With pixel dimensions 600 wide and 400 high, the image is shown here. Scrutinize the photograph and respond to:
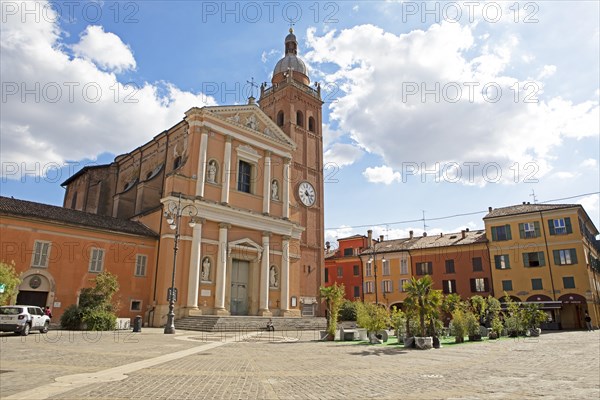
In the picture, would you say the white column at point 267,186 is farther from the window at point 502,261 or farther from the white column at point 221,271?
the window at point 502,261

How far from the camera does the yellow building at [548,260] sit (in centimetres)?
3459

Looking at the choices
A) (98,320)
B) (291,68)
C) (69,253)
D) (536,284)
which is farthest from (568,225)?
(69,253)

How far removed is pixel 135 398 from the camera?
561 centimetres

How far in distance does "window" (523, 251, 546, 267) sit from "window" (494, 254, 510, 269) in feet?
4.67

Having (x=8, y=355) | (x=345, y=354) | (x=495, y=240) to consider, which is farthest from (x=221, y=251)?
(x=495, y=240)

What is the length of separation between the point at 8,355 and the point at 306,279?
26848mm

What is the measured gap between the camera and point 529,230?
124ft

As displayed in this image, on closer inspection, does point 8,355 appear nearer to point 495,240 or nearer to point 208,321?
point 208,321

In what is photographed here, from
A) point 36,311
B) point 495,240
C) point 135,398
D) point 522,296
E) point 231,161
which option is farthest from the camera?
point 495,240

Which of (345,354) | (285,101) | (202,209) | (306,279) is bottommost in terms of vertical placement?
(345,354)

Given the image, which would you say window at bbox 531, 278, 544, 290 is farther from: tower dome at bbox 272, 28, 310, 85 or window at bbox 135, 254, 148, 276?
window at bbox 135, 254, 148, 276

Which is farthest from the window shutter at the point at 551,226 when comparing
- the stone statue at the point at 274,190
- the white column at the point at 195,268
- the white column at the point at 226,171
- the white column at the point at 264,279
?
the white column at the point at 195,268

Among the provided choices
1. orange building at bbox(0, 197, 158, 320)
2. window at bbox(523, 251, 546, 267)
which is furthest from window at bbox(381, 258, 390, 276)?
orange building at bbox(0, 197, 158, 320)

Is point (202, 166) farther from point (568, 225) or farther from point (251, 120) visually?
point (568, 225)
